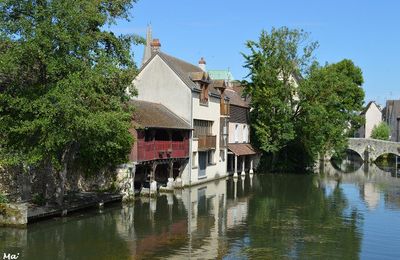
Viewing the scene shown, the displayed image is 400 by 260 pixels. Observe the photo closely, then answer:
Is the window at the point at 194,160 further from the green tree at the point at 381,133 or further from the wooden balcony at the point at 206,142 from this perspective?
the green tree at the point at 381,133

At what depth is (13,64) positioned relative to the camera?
73.5ft

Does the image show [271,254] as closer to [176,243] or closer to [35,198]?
[176,243]

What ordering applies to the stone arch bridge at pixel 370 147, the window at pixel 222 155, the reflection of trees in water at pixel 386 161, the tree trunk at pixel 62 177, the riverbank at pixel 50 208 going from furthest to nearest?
the stone arch bridge at pixel 370 147, the reflection of trees in water at pixel 386 161, the window at pixel 222 155, the tree trunk at pixel 62 177, the riverbank at pixel 50 208

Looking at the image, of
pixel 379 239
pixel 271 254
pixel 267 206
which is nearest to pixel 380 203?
pixel 267 206

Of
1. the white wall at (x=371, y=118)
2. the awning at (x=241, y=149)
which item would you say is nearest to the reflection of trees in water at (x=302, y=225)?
the awning at (x=241, y=149)

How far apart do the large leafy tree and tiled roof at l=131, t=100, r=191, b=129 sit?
7755 millimetres

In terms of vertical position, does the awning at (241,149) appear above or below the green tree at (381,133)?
below

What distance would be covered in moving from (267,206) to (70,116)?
15169 mm

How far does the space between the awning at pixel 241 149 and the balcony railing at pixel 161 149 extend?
11392mm

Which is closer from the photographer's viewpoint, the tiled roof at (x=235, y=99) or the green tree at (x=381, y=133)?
the tiled roof at (x=235, y=99)

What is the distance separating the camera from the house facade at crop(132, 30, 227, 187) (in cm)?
4091

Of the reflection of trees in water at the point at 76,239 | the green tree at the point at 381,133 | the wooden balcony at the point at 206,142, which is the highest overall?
the green tree at the point at 381,133

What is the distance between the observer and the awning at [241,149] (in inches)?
2008

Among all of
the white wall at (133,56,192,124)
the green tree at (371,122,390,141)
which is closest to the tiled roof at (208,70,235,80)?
the green tree at (371,122,390,141)
